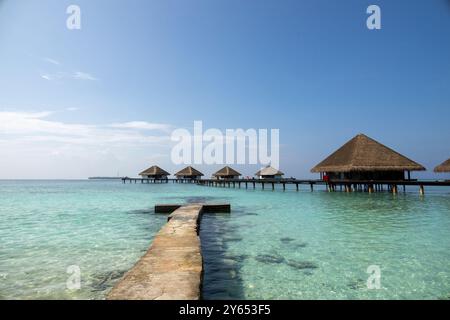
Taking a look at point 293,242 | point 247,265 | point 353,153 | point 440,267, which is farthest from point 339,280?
point 353,153

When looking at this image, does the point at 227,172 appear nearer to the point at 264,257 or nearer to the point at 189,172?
the point at 189,172

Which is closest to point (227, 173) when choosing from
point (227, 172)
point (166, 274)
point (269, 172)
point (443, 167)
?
point (227, 172)

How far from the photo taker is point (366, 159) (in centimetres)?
2458

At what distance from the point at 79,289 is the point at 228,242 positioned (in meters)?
3.87

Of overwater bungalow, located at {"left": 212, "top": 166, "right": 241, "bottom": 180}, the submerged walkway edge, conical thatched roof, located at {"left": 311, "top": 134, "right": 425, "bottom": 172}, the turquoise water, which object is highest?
conical thatched roof, located at {"left": 311, "top": 134, "right": 425, "bottom": 172}

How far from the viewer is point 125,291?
3.17 metres

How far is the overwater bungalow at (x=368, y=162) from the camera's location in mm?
24078

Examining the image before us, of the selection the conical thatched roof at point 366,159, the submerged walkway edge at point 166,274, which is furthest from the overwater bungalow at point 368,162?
the submerged walkway edge at point 166,274

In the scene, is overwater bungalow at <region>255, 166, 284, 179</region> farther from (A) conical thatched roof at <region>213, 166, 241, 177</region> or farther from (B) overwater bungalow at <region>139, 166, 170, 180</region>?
(B) overwater bungalow at <region>139, 166, 170, 180</region>

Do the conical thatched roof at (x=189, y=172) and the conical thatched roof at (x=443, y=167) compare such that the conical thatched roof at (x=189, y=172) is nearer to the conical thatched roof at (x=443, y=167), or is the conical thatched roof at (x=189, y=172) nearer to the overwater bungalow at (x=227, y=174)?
the overwater bungalow at (x=227, y=174)

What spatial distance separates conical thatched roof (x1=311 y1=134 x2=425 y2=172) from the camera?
2405 cm

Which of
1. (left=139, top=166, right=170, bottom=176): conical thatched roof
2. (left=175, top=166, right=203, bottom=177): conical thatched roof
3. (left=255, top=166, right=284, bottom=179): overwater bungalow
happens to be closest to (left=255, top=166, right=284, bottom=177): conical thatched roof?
(left=255, top=166, right=284, bottom=179): overwater bungalow
